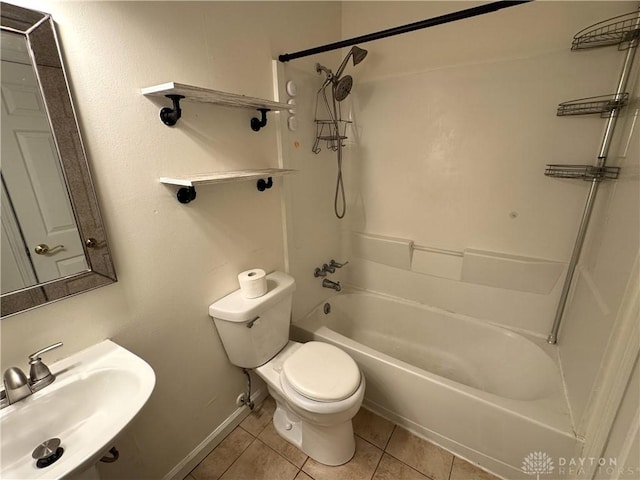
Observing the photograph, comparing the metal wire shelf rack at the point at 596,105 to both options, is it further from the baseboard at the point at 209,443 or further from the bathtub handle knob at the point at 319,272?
the baseboard at the point at 209,443

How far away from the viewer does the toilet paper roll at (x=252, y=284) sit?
1.32 meters

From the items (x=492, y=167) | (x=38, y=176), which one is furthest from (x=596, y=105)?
(x=38, y=176)

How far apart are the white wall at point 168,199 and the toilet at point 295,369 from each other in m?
0.13

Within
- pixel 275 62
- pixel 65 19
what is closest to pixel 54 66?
pixel 65 19

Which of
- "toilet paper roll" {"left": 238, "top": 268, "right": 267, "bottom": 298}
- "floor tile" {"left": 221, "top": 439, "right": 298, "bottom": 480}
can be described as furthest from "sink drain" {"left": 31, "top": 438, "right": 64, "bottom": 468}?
"floor tile" {"left": 221, "top": 439, "right": 298, "bottom": 480}

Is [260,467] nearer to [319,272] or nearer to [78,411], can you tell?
[78,411]

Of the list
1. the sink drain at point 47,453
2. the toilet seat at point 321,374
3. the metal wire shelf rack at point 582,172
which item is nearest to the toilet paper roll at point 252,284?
the toilet seat at point 321,374

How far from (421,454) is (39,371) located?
1618mm

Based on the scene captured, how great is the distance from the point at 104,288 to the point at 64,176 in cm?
38

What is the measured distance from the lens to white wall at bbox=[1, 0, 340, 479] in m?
0.86

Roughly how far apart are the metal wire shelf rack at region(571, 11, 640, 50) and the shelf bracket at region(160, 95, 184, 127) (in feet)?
5.78

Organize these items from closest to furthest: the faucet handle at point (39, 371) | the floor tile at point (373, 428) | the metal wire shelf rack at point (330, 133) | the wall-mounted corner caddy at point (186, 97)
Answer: the faucet handle at point (39, 371) < the wall-mounted corner caddy at point (186, 97) < the floor tile at point (373, 428) < the metal wire shelf rack at point (330, 133)

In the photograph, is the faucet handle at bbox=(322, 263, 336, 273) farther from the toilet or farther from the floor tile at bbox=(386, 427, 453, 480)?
the floor tile at bbox=(386, 427, 453, 480)

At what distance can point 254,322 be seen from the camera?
1318mm
